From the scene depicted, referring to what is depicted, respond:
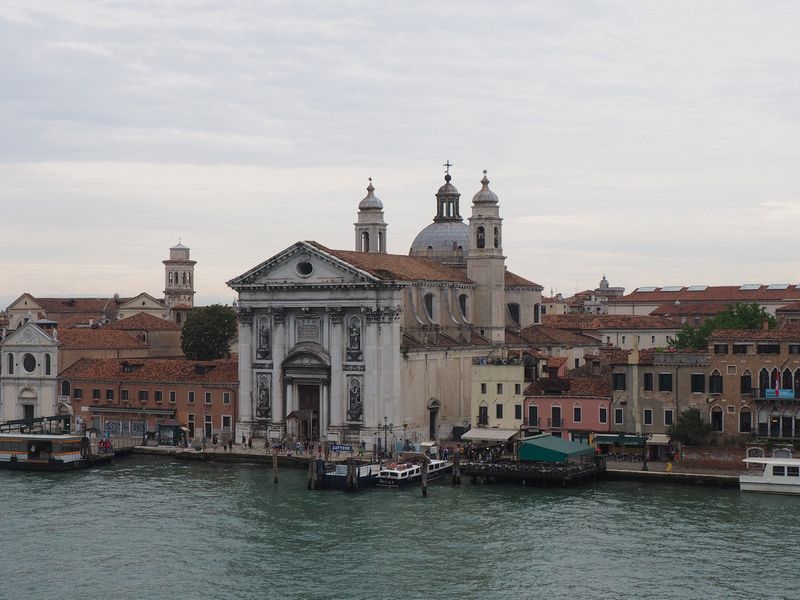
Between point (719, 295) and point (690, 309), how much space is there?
8.88 ft

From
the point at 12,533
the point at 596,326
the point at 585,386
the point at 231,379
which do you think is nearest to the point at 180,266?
the point at 596,326

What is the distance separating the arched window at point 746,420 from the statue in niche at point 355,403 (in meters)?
14.5

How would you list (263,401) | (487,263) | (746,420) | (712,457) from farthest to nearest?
(487,263) < (263,401) < (746,420) < (712,457)

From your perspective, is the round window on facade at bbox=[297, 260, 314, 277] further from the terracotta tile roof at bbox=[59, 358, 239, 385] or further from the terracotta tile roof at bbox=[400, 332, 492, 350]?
the terracotta tile roof at bbox=[59, 358, 239, 385]

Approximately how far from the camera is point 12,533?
34.9m

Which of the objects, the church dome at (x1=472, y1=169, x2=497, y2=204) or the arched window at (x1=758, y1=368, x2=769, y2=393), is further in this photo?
the church dome at (x1=472, y1=169, x2=497, y2=204)

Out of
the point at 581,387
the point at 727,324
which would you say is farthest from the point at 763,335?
the point at 727,324

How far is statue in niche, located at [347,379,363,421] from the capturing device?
5044 cm

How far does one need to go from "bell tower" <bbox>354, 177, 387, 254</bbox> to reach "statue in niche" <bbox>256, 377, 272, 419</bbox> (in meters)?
11.8

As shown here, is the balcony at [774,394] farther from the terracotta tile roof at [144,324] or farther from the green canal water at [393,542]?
the terracotta tile roof at [144,324]

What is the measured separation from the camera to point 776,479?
130ft

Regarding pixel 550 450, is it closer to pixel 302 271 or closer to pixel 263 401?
pixel 302 271

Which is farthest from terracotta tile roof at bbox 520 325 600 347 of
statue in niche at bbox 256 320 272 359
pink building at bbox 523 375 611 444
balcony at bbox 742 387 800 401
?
balcony at bbox 742 387 800 401

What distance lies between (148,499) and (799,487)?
1987 centimetres
